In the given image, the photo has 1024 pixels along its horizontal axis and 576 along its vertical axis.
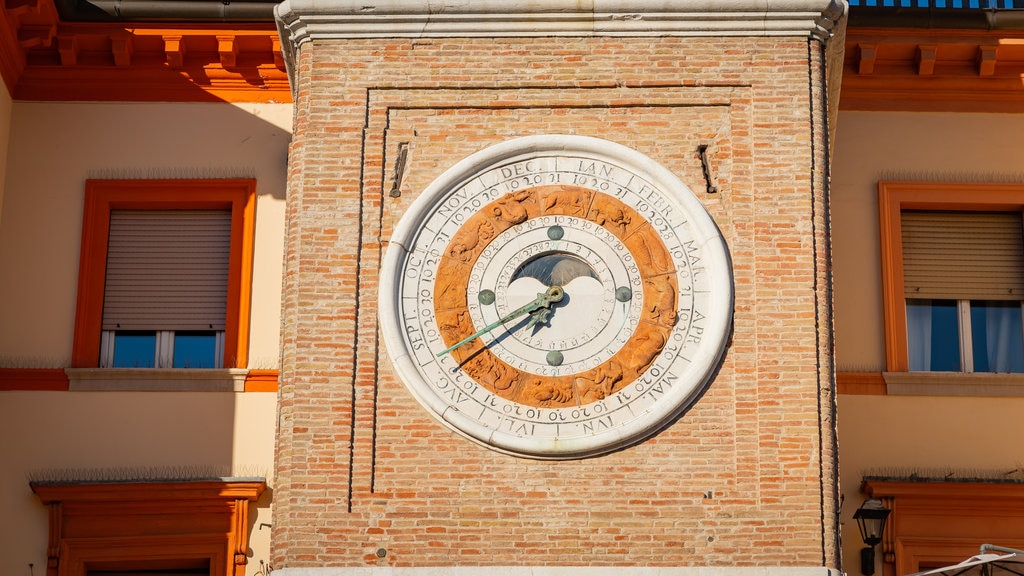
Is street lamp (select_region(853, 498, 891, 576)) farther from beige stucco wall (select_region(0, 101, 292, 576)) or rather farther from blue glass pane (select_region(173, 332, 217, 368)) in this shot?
blue glass pane (select_region(173, 332, 217, 368))

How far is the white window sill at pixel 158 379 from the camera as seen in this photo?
17.7m

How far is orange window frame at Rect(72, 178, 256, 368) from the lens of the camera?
18.0 meters

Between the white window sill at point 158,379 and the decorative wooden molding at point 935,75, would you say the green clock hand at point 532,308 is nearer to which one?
the white window sill at point 158,379

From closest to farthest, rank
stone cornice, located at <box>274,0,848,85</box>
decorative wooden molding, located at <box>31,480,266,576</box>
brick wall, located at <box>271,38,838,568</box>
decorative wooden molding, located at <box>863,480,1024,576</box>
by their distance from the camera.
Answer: brick wall, located at <box>271,38,838,568</box> < stone cornice, located at <box>274,0,848,85</box> < decorative wooden molding, located at <box>31,480,266,576</box> < decorative wooden molding, located at <box>863,480,1024,576</box>

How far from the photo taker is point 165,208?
18562mm

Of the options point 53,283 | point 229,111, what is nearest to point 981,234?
point 229,111

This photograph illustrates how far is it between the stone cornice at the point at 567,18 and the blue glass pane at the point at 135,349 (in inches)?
140

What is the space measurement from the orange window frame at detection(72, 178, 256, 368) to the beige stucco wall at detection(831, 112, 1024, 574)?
16.9ft

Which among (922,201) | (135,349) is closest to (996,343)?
(922,201)

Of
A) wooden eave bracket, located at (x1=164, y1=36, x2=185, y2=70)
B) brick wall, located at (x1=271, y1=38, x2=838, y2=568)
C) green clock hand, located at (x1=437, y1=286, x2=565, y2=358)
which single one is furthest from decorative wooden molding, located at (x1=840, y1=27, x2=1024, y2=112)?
wooden eave bracket, located at (x1=164, y1=36, x2=185, y2=70)

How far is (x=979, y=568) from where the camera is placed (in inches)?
567

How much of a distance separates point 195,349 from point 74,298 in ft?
3.71

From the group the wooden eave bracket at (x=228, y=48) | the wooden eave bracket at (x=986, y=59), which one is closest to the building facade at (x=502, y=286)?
the wooden eave bracket at (x=986, y=59)

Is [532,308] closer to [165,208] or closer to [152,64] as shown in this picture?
[165,208]
